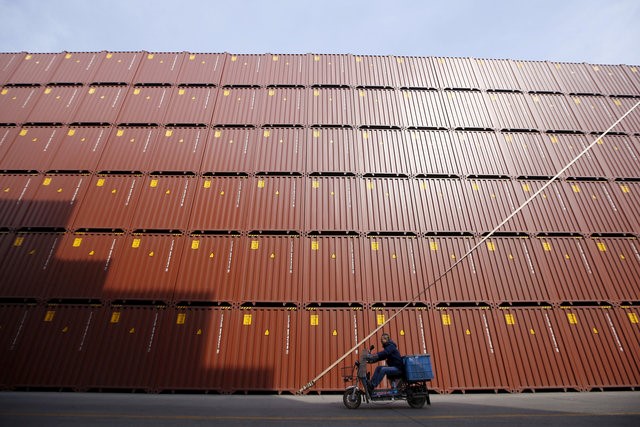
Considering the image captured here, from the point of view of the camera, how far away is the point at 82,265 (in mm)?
12555

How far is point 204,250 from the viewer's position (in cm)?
1302

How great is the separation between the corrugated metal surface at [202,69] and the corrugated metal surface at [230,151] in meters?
3.98

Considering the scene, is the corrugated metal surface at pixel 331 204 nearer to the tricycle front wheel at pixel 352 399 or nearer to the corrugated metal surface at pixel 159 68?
the tricycle front wheel at pixel 352 399

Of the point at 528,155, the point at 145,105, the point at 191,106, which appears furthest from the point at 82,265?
the point at 528,155

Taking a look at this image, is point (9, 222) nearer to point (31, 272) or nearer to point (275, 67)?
point (31, 272)

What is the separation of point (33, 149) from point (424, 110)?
786 inches

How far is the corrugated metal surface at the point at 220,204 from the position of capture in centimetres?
1363

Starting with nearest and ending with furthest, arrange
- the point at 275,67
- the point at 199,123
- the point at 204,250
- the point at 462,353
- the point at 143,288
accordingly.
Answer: the point at 462,353 → the point at 143,288 → the point at 204,250 → the point at 199,123 → the point at 275,67

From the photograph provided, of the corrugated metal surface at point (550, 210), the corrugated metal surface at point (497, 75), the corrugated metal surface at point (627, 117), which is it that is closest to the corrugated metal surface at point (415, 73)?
the corrugated metal surface at point (497, 75)

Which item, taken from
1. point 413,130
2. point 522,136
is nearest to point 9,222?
point 413,130

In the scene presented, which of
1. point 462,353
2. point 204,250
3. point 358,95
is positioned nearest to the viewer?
point 462,353

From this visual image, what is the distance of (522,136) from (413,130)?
562 centimetres

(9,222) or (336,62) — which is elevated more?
(336,62)

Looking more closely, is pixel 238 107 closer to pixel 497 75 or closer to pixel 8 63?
pixel 8 63
